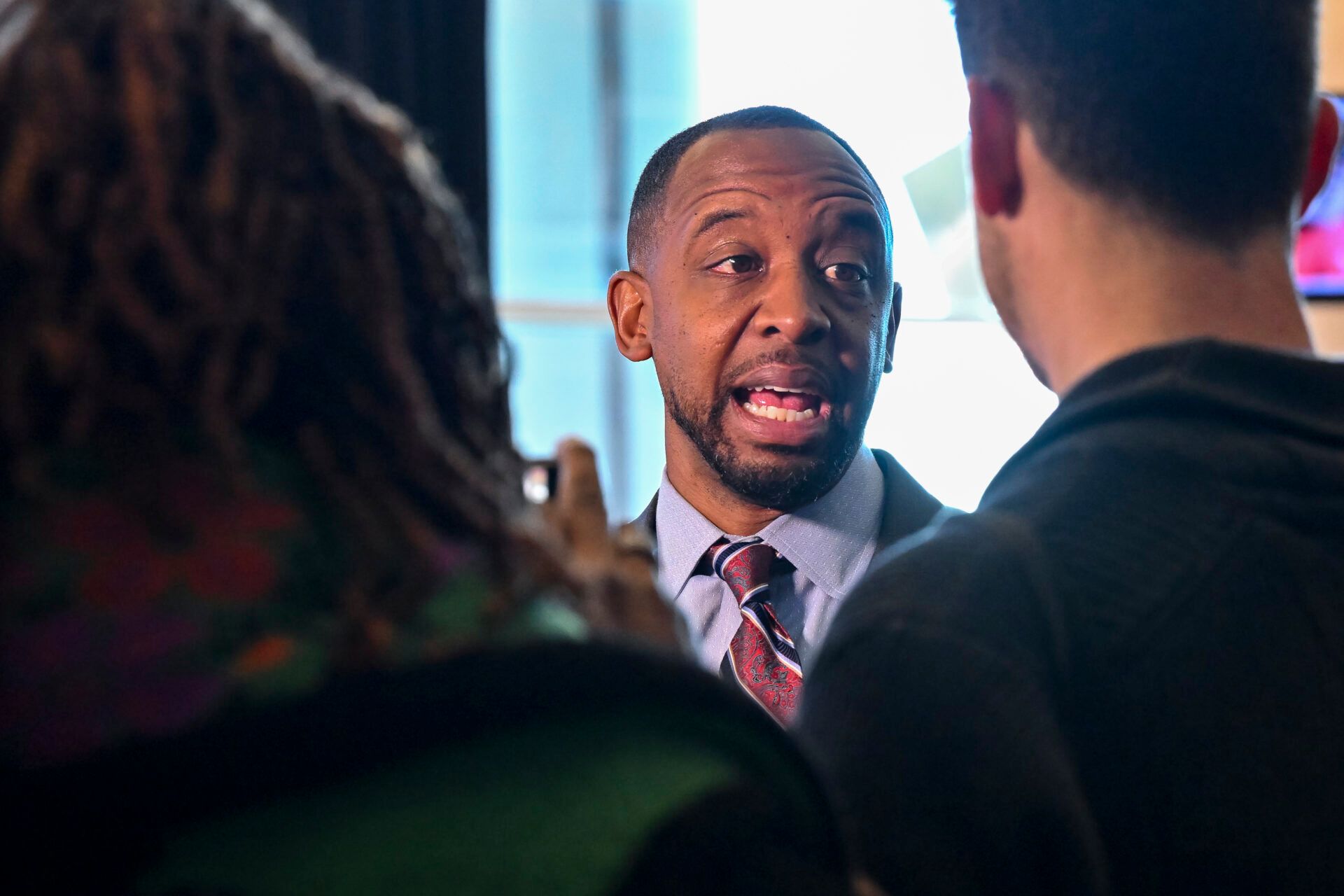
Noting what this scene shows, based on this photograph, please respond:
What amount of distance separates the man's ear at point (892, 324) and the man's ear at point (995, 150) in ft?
3.00

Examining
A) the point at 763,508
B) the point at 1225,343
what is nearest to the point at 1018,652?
the point at 1225,343

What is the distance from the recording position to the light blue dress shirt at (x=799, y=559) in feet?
4.97

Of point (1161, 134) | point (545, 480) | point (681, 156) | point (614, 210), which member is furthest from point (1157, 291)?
point (614, 210)

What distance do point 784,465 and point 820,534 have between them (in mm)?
106

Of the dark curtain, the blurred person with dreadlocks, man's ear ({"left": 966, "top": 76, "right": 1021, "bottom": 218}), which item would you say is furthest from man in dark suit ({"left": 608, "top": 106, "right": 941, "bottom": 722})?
the dark curtain

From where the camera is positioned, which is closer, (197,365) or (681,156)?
(197,365)

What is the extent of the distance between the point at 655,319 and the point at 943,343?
1744mm

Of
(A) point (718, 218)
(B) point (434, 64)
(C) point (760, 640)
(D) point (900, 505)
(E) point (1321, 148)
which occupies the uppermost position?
(B) point (434, 64)

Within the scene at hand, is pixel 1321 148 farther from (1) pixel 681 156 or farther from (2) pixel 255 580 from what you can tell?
(1) pixel 681 156

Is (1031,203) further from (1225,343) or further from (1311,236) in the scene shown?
(1311,236)

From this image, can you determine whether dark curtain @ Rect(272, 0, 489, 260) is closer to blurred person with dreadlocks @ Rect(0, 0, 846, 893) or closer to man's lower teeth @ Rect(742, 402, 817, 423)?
man's lower teeth @ Rect(742, 402, 817, 423)

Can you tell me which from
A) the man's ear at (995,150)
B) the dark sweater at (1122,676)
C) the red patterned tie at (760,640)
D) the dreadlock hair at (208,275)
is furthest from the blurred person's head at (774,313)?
the dreadlock hair at (208,275)

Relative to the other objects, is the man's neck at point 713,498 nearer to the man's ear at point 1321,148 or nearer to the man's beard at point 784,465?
the man's beard at point 784,465

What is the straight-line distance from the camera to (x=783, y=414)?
1633 millimetres
